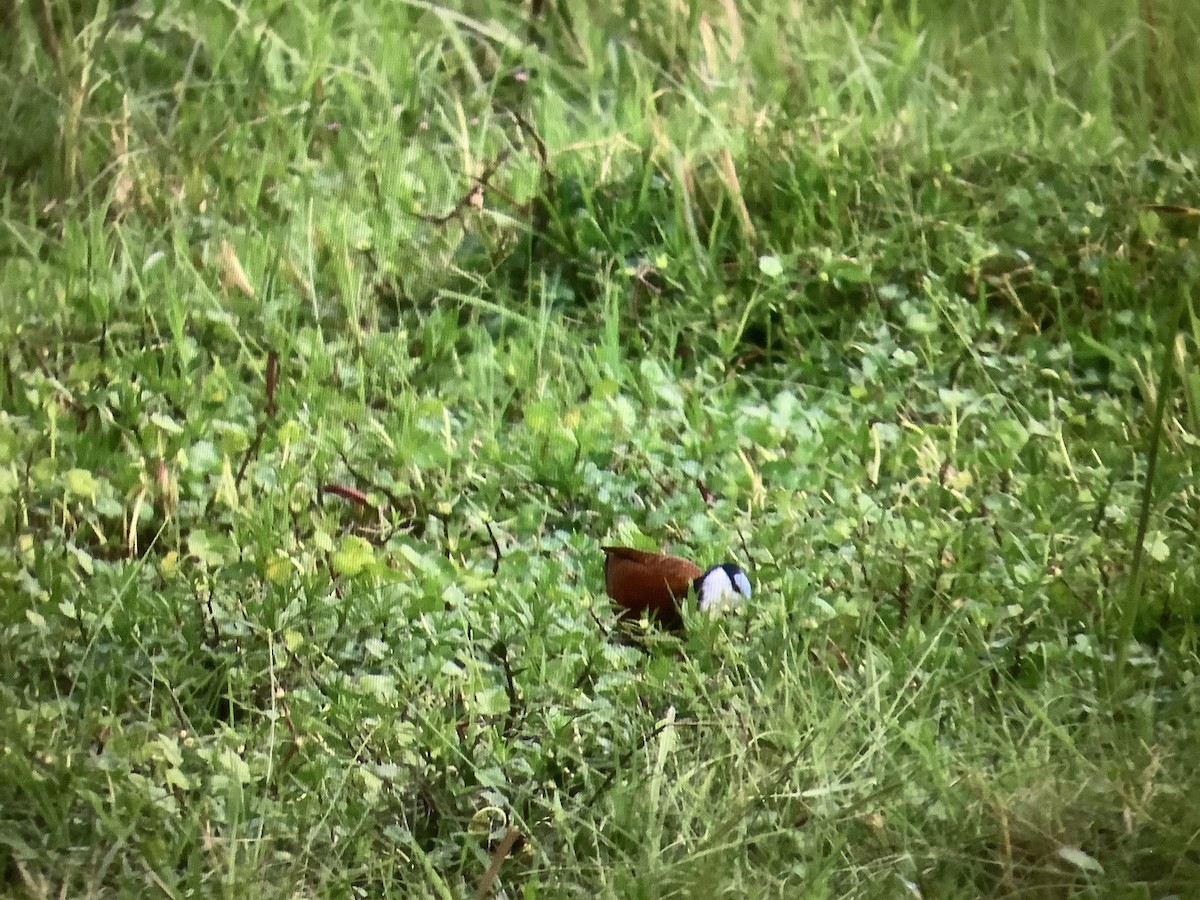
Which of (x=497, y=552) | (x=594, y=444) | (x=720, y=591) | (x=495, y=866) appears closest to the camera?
(x=495, y=866)

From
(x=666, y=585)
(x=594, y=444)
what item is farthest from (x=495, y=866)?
(x=594, y=444)

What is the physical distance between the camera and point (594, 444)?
2.43 metres

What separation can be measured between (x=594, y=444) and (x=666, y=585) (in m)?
0.47

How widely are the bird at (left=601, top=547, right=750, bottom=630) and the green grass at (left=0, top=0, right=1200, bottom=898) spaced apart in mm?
50

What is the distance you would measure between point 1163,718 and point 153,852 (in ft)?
4.47

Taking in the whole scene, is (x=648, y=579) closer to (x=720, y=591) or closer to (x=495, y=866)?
(x=720, y=591)

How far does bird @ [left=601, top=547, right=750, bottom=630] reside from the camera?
200 centimetres

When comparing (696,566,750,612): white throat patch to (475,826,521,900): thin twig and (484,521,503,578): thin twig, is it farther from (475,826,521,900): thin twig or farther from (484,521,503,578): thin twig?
(475,826,521,900): thin twig

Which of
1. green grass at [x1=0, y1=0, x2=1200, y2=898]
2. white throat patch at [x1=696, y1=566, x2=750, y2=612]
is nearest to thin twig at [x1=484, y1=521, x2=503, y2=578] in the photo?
green grass at [x1=0, y1=0, x2=1200, y2=898]

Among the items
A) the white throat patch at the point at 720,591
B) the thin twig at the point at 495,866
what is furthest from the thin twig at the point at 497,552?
the thin twig at the point at 495,866

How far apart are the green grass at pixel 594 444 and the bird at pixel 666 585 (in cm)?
5

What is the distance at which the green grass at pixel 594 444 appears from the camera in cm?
166

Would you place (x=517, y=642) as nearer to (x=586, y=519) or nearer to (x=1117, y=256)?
(x=586, y=519)

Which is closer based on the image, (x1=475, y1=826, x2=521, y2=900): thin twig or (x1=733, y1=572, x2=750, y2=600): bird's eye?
(x1=475, y1=826, x2=521, y2=900): thin twig
